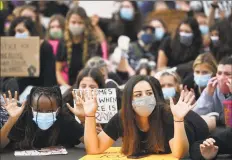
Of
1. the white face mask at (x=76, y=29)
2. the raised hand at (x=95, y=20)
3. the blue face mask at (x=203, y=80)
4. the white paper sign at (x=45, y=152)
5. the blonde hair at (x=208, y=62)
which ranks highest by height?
the raised hand at (x=95, y=20)

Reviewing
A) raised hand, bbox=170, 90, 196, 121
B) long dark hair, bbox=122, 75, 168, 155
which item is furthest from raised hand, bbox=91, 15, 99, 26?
raised hand, bbox=170, 90, 196, 121

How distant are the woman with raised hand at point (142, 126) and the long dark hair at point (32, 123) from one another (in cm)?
48

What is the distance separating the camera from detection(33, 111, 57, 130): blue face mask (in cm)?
776

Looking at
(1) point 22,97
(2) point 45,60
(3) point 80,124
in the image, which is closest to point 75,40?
(2) point 45,60

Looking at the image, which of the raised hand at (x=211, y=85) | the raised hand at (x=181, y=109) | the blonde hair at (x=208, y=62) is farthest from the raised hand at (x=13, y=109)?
the blonde hair at (x=208, y=62)

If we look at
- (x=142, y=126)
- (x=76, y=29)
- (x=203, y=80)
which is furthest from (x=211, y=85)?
(x=76, y=29)

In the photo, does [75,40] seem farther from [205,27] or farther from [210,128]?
[210,128]

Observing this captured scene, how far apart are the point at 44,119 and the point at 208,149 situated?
1.73m

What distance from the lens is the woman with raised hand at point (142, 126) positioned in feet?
23.9

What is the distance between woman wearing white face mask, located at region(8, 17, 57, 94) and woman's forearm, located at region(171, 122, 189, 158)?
3257 millimetres

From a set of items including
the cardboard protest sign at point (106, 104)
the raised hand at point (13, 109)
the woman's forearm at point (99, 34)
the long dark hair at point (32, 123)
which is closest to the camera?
the raised hand at point (13, 109)

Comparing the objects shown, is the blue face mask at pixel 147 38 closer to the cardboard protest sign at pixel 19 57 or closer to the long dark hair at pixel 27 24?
the long dark hair at pixel 27 24

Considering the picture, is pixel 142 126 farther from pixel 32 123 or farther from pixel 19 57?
pixel 19 57

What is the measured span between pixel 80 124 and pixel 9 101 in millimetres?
808
